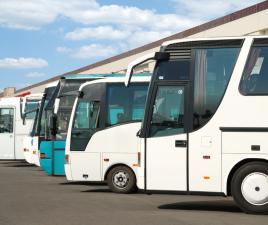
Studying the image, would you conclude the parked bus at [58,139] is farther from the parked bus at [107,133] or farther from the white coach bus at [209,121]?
the white coach bus at [209,121]

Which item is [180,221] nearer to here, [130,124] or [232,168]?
[232,168]

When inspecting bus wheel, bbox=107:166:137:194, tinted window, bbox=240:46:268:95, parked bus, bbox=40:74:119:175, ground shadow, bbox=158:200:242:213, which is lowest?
ground shadow, bbox=158:200:242:213

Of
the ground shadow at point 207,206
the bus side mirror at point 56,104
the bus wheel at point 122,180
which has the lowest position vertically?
the ground shadow at point 207,206

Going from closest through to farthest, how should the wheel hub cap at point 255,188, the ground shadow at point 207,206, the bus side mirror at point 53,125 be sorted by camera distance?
the wheel hub cap at point 255,188 < the ground shadow at point 207,206 < the bus side mirror at point 53,125

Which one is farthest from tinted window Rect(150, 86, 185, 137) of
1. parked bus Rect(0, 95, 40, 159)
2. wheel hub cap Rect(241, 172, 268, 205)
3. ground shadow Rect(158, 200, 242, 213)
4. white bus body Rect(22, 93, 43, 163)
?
parked bus Rect(0, 95, 40, 159)

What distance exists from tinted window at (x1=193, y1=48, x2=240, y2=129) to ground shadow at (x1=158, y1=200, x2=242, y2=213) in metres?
1.83

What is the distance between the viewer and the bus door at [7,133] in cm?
2634

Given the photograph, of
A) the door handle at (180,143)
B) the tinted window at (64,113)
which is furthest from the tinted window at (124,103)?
the door handle at (180,143)

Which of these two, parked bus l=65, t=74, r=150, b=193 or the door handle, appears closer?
the door handle

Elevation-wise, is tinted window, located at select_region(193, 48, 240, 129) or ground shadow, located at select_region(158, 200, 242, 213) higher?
tinted window, located at select_region(193, 48, 240, 129)

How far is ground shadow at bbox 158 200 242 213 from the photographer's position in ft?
38.6

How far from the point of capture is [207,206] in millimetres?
12320

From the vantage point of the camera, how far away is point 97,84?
15859 millimetres

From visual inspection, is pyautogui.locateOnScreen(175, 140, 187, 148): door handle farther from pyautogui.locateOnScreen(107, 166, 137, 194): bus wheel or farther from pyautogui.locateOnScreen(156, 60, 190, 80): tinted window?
pyautogui.locateOnScreen(107, 166, 137, 194): bus wheel
